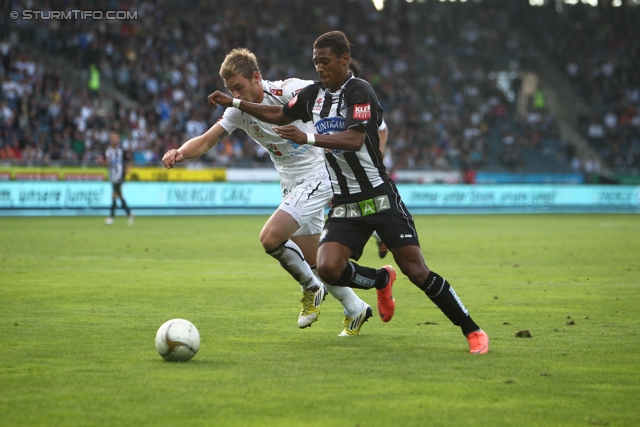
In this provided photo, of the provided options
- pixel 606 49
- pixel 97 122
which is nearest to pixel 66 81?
pixel 97 122

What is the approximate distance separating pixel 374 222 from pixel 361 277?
578 mm

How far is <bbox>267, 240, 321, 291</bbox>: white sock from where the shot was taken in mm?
7668

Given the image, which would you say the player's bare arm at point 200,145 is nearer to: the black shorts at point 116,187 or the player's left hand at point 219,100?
the player's left hand at point 219,100

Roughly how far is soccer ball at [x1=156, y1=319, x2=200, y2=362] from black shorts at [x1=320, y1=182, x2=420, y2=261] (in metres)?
1.39

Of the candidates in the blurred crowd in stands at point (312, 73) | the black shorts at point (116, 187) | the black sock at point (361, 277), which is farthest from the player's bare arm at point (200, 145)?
the blurred crowd in stands at point (312, 73)

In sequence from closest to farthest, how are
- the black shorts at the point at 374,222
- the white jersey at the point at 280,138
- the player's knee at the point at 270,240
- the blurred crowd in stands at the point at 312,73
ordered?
1. the black shorts at the point at 374,222
2. the player's knee at the point at 270,240
3. the white jersey at the point at 280,138
4. the blurred crowd in stands at the point at 312,73

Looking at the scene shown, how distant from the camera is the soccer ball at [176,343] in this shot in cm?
600

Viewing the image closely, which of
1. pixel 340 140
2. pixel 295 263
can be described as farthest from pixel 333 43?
pixel 295 263

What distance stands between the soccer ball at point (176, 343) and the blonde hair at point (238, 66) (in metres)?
2.61

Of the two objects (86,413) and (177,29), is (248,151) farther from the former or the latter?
(86,413)

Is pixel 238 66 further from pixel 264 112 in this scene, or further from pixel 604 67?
pixel 604 67

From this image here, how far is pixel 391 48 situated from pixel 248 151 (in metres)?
12.7

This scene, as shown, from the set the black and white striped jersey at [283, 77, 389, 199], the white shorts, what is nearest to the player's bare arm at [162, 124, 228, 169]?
the white shorts

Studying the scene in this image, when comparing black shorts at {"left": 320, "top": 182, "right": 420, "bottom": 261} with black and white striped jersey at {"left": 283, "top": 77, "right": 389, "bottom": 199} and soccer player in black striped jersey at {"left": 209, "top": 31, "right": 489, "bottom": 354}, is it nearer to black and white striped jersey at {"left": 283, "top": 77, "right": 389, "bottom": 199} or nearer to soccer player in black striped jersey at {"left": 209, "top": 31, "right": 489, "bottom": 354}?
soccer player in black striped jersey at {"left": 209, "top": 31, "right": 489, "bottom": 354}
